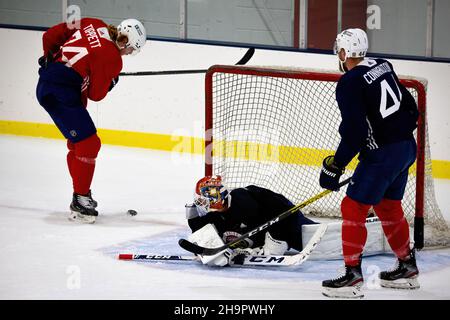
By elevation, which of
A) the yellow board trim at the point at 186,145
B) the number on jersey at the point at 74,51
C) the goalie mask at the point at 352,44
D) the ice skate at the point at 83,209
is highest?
the goalie mask at the point at 352,44

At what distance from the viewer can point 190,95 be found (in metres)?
7.82

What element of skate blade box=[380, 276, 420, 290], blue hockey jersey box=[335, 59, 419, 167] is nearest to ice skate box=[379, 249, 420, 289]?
skate blade box=[380, 276, 420, 290]

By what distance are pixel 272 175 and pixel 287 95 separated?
1.69ft

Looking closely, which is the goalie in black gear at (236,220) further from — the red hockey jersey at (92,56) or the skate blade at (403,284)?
the red hockey jersey at (92,56)

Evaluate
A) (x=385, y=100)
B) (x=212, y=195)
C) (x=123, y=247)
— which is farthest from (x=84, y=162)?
(x=385, y=100)

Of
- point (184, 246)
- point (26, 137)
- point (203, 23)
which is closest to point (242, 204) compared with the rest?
point (184, 246)

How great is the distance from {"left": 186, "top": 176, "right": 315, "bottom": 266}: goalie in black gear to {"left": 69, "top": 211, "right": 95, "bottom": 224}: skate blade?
1.02 m

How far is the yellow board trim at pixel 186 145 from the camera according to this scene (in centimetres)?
630

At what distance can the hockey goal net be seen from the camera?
19.3ft

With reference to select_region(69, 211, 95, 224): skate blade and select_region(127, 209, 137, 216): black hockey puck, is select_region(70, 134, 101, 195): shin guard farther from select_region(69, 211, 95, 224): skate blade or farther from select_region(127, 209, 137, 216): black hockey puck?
select_region(127, 209, 137, 216): black hockey puck

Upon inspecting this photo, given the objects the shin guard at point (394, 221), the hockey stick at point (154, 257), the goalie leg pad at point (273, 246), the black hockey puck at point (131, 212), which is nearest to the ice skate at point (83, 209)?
the black hockey puck at point (131, 212)

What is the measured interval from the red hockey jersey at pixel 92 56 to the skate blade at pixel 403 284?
6.55 feet

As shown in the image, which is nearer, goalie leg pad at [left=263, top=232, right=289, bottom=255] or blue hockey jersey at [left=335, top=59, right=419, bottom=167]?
blue hockey jersey at [left=335, top=59, right=419, bottom=167]
